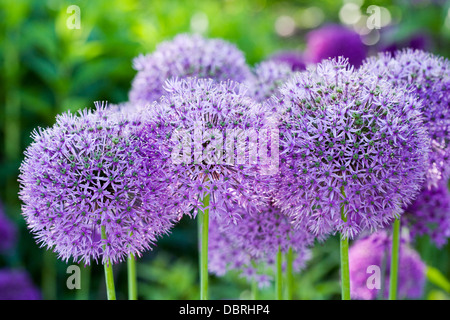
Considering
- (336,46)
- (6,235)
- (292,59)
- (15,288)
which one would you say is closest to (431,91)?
(292,59)

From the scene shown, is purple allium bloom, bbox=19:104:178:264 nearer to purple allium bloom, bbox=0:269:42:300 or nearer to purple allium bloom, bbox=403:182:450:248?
purple allium bloom, bbox=403:182:450:248

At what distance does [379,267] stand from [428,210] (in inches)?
14.4

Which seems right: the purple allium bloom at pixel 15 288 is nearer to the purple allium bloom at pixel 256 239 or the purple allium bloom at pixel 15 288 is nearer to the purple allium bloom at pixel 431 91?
the purple allium bloom at pixel 256 239

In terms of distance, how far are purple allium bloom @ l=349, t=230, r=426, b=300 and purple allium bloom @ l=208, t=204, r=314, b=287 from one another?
39 centimetres

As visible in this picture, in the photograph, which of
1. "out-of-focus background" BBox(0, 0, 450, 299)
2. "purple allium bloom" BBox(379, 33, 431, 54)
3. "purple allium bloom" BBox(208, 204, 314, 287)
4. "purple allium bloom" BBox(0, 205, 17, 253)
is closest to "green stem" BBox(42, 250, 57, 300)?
"out-of-focus background" BBox(0, 0, 450, 299)

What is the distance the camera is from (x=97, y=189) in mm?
1478

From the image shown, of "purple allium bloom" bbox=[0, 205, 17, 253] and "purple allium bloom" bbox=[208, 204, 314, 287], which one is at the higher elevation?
"purple allium bloom" bbox=[0, 205, 17, 253]

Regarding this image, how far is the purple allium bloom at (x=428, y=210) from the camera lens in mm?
2020

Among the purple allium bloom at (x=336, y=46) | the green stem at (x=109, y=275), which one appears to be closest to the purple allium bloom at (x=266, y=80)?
the green stem at (x=109, y=275)

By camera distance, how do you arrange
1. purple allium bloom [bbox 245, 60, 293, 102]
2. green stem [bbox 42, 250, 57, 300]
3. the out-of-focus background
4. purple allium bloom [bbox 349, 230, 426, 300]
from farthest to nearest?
the out-of-focus background < green stem [bbox 42, 250, 57, 300] < purple allium bloom [bbox 349, 230, 426, 300] < purple allium bloom [bbox 245, 60, 293, 102]

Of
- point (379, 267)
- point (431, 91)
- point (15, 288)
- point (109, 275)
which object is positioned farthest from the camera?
point (15, 288)

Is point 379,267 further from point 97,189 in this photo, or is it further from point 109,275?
point 97,189

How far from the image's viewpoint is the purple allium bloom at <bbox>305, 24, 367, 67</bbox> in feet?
11.9

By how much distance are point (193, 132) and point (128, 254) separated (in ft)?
1.44
